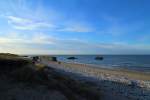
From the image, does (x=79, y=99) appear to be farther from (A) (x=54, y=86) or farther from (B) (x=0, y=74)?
(B) (x=0, y=74)

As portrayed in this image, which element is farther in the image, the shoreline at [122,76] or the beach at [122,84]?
the shoreline at [122,76]

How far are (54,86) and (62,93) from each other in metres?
0.97

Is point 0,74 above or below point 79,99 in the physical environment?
above

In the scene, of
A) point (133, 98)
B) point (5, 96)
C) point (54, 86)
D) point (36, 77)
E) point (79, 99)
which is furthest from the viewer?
point (133, 98)

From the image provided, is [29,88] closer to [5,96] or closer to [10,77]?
[5,96]

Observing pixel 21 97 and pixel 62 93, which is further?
pixel 62 93

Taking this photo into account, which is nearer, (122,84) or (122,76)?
(122,84)

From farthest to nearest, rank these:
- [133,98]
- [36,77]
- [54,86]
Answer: [133,98] → [36,77] → [54,86]

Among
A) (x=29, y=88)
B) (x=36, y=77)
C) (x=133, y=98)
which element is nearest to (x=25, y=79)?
(x=36, y=77)

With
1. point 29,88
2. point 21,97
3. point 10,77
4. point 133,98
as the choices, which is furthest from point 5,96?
point 133,98

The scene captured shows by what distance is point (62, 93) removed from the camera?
957 centimetres

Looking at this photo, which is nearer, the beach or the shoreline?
the beach

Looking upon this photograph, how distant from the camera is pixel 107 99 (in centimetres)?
1102

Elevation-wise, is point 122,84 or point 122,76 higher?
point 122,84
